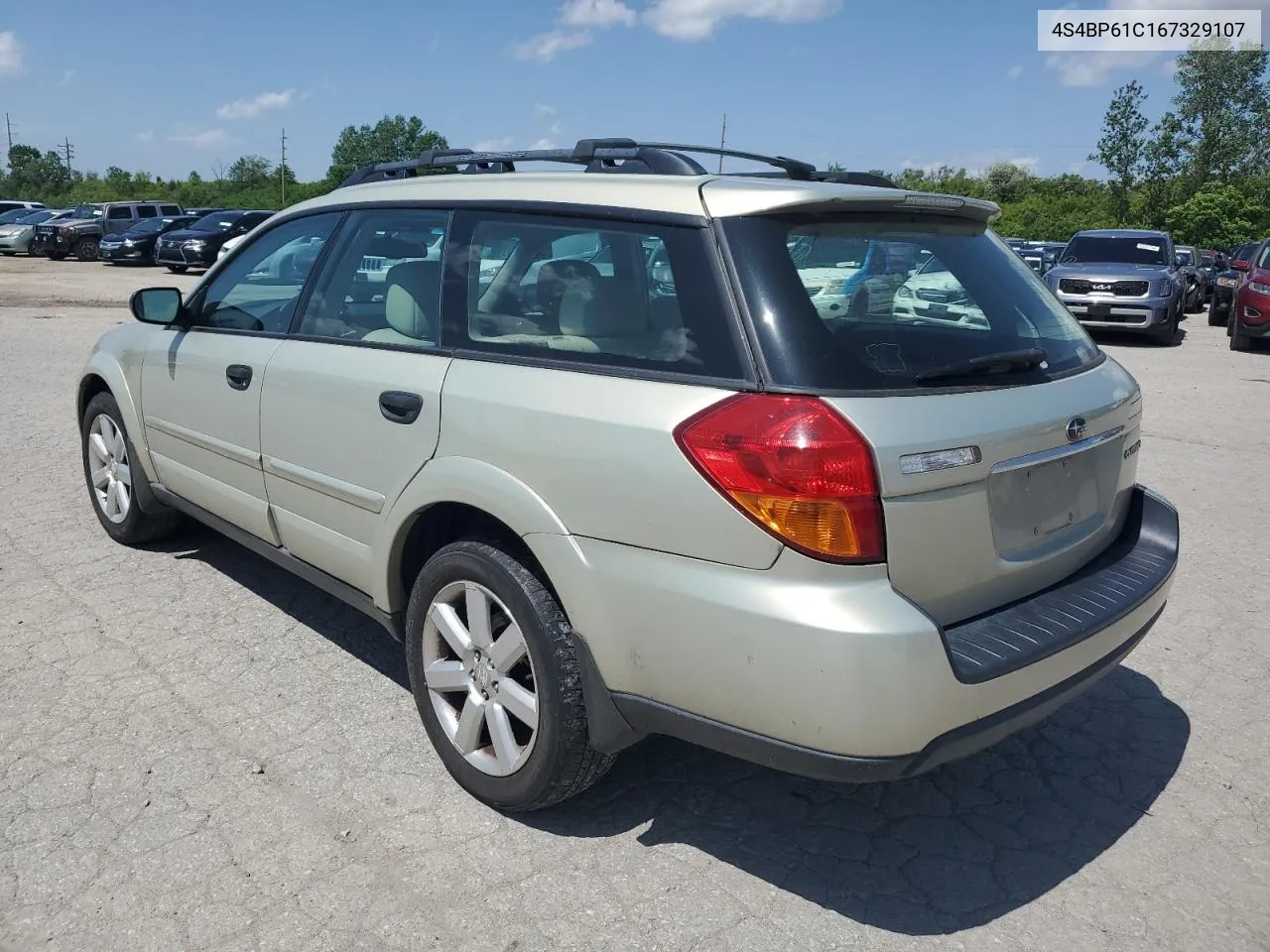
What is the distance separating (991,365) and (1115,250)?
16.5 m

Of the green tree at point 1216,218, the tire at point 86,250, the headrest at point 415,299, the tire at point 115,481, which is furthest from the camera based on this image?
the green tree at point 1216,218

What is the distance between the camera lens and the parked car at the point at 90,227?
34250 mm

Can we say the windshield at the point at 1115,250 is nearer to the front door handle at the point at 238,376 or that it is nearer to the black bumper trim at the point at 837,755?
the front door handle at the point at 238,376

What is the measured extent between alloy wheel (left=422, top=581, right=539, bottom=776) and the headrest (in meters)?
0.84

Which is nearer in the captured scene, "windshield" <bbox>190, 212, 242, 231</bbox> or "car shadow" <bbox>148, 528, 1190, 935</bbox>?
"car shadow" <bbox>148, 528, 1190, 935</bbox>

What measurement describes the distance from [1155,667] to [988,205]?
2.09 meters

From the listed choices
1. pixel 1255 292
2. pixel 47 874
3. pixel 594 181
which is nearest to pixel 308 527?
pixel 47 874

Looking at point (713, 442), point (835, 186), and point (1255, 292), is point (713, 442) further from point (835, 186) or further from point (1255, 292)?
point (1255, 292)

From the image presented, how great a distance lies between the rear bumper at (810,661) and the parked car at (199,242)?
2723 cm

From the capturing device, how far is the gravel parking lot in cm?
260

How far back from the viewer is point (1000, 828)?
307 cm

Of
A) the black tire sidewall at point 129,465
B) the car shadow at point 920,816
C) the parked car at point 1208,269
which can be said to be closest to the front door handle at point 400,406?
the car shadow at point 920,816

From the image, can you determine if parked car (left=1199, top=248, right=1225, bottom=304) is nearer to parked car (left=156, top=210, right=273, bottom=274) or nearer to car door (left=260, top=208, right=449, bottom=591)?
parked car (left=156, top=210, right=273, bottom=274)

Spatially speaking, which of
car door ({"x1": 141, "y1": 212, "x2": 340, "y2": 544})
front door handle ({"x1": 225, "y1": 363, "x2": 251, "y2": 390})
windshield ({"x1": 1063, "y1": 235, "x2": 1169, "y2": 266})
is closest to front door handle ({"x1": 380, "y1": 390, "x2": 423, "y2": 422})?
car door ({"x1": 141, "y1": 212, "x2": 340, "y2": 544})
